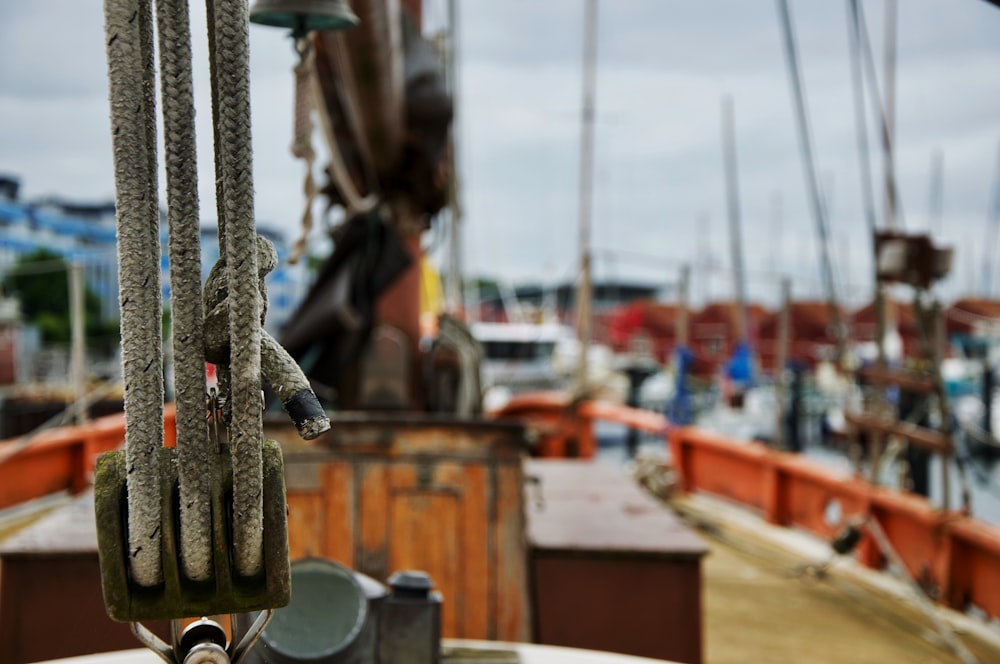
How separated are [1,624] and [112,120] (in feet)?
9.87

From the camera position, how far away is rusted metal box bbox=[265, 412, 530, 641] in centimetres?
340

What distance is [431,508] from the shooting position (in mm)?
3400

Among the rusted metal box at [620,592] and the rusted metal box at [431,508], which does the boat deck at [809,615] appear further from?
the rusted metal box at [431,508]

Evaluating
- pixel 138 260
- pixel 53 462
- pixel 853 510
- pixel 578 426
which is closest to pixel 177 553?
pixel 138 260

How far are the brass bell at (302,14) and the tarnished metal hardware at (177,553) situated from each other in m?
1.40

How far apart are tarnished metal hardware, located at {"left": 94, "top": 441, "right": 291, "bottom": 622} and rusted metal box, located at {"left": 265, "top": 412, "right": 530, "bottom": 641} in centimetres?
245

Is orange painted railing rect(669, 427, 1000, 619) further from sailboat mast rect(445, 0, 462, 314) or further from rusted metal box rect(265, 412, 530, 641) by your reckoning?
sailboat mast rect(445, 0, 462, 314)

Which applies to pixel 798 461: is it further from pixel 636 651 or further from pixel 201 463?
pixel 201 463

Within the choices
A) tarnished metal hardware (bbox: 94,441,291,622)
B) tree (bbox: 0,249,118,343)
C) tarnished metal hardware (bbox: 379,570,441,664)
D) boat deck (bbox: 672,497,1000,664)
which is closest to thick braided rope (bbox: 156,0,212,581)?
tarnished metal hardware (bbox: 94,441,291,622)

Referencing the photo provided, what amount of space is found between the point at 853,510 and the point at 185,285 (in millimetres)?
5075

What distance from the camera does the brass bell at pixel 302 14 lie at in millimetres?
2072

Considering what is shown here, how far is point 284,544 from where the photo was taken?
3.06 feet

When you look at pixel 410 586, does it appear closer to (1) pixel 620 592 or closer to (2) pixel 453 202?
(1) pixel 620 592

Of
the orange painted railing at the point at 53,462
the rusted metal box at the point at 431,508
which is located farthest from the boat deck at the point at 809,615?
the orange painted railing at the point at 53,462
